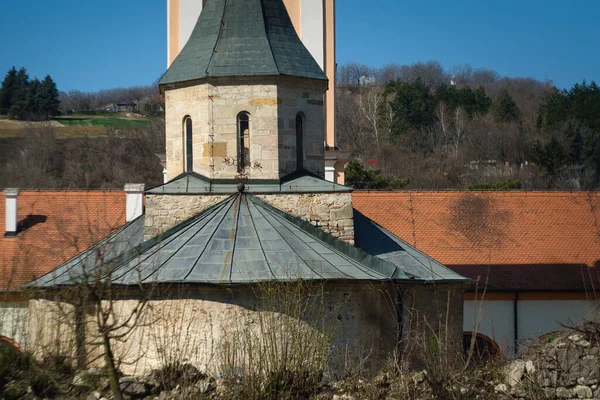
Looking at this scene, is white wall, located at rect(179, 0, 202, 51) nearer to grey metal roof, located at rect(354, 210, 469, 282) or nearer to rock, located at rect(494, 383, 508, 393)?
grey metal roof, located at rect(354, 210, 469, 282)

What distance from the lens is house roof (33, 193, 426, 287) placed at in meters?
14.4

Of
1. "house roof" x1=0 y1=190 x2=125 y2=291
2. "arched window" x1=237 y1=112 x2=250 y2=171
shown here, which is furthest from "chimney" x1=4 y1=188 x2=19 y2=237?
"arched window" x1=237 y1=112 x2=250 y2=171

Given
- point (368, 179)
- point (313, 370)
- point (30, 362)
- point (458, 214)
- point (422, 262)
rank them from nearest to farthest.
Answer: point (30, 362), point (313, 370), point (422, 262), point (458, 214), point (368, 179)

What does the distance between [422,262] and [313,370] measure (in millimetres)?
5505

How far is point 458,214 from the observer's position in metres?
28.6

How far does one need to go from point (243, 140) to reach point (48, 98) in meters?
72.1

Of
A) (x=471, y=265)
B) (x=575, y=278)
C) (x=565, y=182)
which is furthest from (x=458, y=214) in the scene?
(x=565, y=182)

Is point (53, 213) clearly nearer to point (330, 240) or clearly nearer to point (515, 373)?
point (330, 240)

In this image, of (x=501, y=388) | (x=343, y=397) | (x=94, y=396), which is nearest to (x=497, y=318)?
(x=501, y=388)

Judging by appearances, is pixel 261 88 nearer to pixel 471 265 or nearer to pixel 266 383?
pixel 266 383

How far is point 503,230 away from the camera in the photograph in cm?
2817

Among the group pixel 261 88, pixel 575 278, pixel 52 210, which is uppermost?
pixel 261 88

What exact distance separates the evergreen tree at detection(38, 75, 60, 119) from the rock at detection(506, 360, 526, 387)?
78583 mm

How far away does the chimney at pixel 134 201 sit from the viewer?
26453 millimetres
